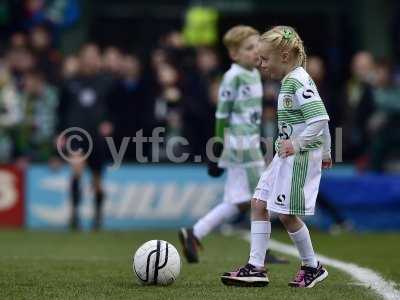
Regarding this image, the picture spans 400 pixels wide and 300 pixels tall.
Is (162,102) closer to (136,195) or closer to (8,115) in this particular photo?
(136,195)

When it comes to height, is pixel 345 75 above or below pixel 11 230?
above

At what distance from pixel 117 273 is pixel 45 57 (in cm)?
937

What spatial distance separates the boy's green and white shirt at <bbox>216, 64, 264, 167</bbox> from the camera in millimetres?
10305

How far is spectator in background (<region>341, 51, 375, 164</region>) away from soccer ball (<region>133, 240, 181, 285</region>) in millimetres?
9212

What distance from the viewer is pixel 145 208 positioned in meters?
16.7

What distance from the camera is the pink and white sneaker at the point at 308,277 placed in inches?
309

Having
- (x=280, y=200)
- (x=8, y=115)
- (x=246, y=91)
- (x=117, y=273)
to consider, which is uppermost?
(x=246, y=91)

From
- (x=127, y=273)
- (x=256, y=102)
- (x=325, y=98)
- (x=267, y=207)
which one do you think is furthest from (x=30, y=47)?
(x=267, y=207)

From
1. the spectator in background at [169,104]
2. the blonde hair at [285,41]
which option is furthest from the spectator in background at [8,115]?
the blonde hair at [285,41]

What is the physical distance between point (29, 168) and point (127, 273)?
8.11 m

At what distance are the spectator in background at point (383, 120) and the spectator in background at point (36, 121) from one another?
16.0ft

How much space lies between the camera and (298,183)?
25.4 ft

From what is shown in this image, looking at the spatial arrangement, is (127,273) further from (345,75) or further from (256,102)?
(345,75)

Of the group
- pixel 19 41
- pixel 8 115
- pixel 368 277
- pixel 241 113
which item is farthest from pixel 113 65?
pixel 368 277
